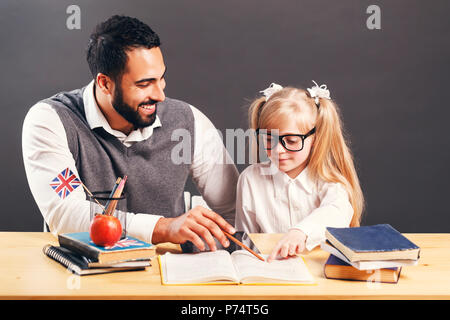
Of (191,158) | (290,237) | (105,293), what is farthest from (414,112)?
(105,293)

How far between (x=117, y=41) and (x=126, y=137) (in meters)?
0.41

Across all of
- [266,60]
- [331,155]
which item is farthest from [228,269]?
[266,60]

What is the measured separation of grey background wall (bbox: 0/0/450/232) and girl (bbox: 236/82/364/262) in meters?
0.79

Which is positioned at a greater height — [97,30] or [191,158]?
[97,30]

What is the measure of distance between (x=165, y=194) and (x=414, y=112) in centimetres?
151

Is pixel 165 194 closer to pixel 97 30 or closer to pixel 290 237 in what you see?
pixel 97 30

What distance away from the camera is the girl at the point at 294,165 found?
7.05ft

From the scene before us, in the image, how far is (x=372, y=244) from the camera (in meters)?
1.44

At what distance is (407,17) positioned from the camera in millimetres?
3051

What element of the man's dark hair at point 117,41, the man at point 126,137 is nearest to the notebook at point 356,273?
the man at point 126,137

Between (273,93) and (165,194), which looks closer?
(273,93)

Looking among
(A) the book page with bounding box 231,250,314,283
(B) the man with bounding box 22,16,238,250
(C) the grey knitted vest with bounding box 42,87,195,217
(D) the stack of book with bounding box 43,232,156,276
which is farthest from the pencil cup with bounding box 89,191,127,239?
(C) the grey knitted vest with bounding box 42,87,195,217

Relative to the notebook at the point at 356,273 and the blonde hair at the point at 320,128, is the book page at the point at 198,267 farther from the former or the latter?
the blonde hair at the point at 320,128

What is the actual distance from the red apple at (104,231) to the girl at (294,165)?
0.86 m
